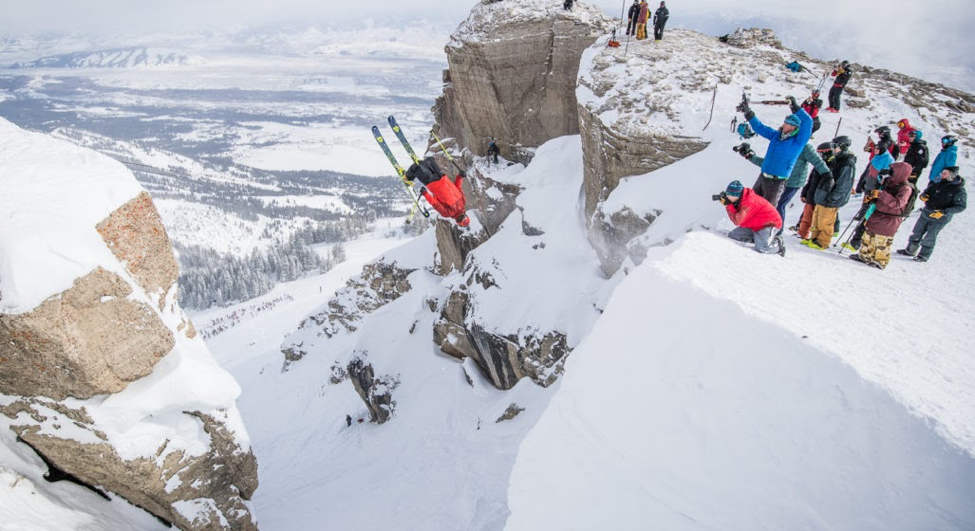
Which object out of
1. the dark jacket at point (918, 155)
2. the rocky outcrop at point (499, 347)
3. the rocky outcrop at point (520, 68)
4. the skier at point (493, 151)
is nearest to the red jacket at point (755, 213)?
the dark jacket at point (918, 155)

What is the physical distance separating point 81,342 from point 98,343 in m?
0.26

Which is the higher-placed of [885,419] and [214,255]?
[885,419]

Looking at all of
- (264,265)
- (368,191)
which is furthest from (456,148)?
(368,191)

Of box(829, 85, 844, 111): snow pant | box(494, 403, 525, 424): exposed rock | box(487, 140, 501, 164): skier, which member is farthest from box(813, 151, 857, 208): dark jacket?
box(487, 140, 501, 164): skier

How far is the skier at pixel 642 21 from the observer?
18.0 m

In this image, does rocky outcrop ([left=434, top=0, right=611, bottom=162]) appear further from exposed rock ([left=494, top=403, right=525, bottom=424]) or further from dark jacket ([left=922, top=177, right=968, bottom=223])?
dark jacket ([left=922, top=177, right=968, bottom=223])

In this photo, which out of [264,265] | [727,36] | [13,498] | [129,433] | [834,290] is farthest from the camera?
[264,265]

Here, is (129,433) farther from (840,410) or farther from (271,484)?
(271,484)

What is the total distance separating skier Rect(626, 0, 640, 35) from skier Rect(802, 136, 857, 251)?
11.1 meters

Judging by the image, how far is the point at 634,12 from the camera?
18.3 m

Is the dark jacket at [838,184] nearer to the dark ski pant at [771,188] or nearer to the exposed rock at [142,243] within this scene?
the dark ski pant at [771,188]

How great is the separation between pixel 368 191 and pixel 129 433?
188 meters

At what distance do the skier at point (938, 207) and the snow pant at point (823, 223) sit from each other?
4.66ft

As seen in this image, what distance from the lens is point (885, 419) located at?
464cm
